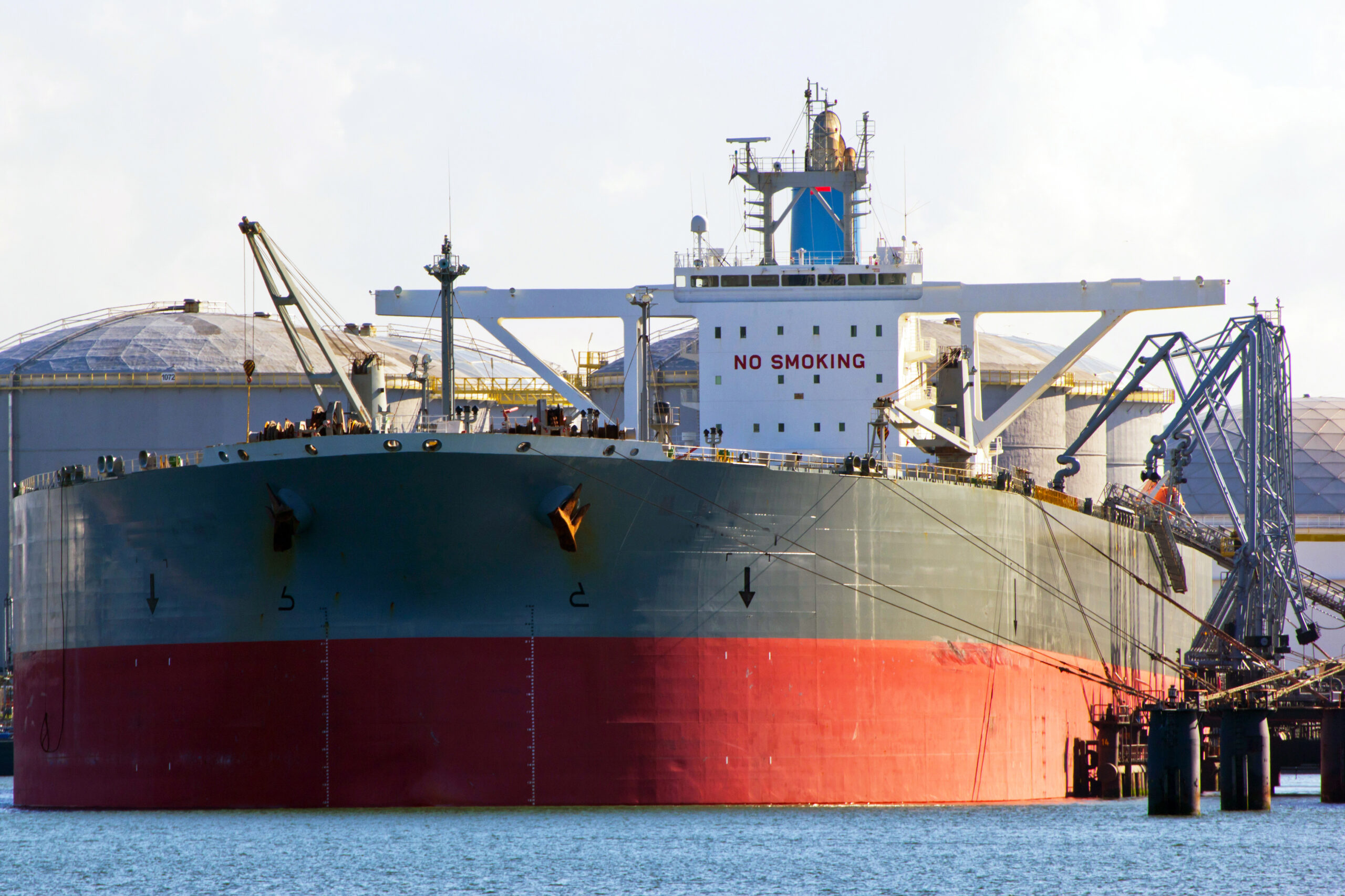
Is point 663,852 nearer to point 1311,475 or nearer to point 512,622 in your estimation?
point 512,622

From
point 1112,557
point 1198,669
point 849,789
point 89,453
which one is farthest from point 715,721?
point 89,453

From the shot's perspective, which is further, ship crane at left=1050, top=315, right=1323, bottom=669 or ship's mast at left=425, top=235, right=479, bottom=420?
ship crane at left=1050, top=315, right=1323, bottom=669

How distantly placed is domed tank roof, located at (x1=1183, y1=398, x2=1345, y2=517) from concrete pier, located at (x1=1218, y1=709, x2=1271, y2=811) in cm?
3896

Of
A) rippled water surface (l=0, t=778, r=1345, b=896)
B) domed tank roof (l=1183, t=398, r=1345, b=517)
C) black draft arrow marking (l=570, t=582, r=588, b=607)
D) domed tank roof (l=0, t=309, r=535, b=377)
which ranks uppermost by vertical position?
domed tank roof (l=0, t=309, r=535, b=377)

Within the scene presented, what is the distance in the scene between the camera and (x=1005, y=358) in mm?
53969

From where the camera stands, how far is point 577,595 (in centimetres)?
2791

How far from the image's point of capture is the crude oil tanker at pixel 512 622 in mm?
27672

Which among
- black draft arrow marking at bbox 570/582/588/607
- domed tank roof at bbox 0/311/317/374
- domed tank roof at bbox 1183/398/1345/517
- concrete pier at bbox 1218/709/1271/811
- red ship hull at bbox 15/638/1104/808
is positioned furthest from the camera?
domed tank roof at bbox 1183/398/1345/517

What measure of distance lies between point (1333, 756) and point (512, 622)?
15184 millimetres

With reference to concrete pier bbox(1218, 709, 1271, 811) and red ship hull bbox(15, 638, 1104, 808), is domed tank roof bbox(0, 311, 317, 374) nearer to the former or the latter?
red ship hull bbox(15, 638, 1104, 808)

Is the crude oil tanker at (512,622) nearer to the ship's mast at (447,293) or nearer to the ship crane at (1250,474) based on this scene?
the ship's mast at (447,293)

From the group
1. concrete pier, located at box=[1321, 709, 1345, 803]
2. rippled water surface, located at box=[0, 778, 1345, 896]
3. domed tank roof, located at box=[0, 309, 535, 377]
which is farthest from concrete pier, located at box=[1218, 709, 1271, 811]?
domed tank roof, located at box=[0, 309, 535, 377]

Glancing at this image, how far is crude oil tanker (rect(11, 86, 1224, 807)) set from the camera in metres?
27.7

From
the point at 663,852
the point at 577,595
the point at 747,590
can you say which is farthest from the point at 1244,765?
the point at 577,595
